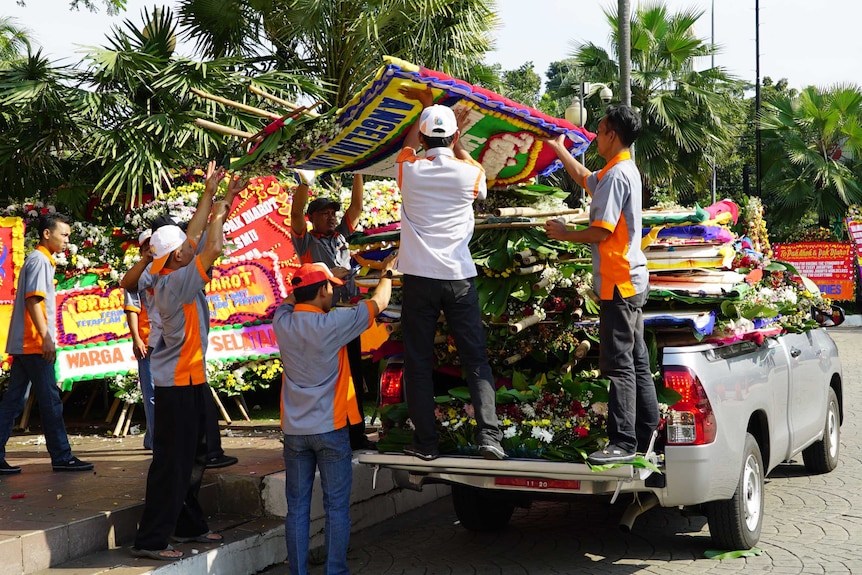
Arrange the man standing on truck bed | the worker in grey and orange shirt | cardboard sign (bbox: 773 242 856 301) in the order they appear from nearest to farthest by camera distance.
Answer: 1. the man standing on truck bed
2. the worker in grey and orange shirt
3. cardboard sign (bbox: 773 242 856 301)

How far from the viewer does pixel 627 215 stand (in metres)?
5.00

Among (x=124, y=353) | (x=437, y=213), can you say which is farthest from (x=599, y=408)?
(x=124, y=353)

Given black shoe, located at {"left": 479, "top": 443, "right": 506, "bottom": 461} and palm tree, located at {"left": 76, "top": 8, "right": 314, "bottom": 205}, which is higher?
palm tree, located at {"left": 76, "top": 8, "right": 314, "bottom": 205}

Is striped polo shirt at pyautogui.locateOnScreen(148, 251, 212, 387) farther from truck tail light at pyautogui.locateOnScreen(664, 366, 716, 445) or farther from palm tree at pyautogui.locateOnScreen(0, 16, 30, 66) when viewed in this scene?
palm tree at pyautogui.locateOnScreen(0, 16, 30, 66)

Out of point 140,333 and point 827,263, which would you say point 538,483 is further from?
point 827,263

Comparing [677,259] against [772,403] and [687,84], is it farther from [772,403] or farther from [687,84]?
[687,84]

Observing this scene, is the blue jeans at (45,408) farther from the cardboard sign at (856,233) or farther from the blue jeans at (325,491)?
the cardboard sign at (856,233)

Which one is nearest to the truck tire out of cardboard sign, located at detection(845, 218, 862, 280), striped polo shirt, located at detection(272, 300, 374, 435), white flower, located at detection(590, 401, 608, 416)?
white flower, located at detection(590, 401, 608, 416)

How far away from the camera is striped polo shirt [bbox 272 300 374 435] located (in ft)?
16.2

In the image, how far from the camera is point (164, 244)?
544 cm

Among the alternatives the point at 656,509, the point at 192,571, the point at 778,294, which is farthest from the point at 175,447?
the point at 778,294

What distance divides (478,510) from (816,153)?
1003 inches

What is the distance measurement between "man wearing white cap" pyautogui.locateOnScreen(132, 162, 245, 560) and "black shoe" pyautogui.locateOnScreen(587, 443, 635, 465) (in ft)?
8.05

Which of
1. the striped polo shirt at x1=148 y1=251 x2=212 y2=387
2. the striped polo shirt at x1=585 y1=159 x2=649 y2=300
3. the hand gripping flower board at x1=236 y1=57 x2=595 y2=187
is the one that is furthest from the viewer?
the striped polo shirt at x1=148 y1=251 x2=212 y2=387
